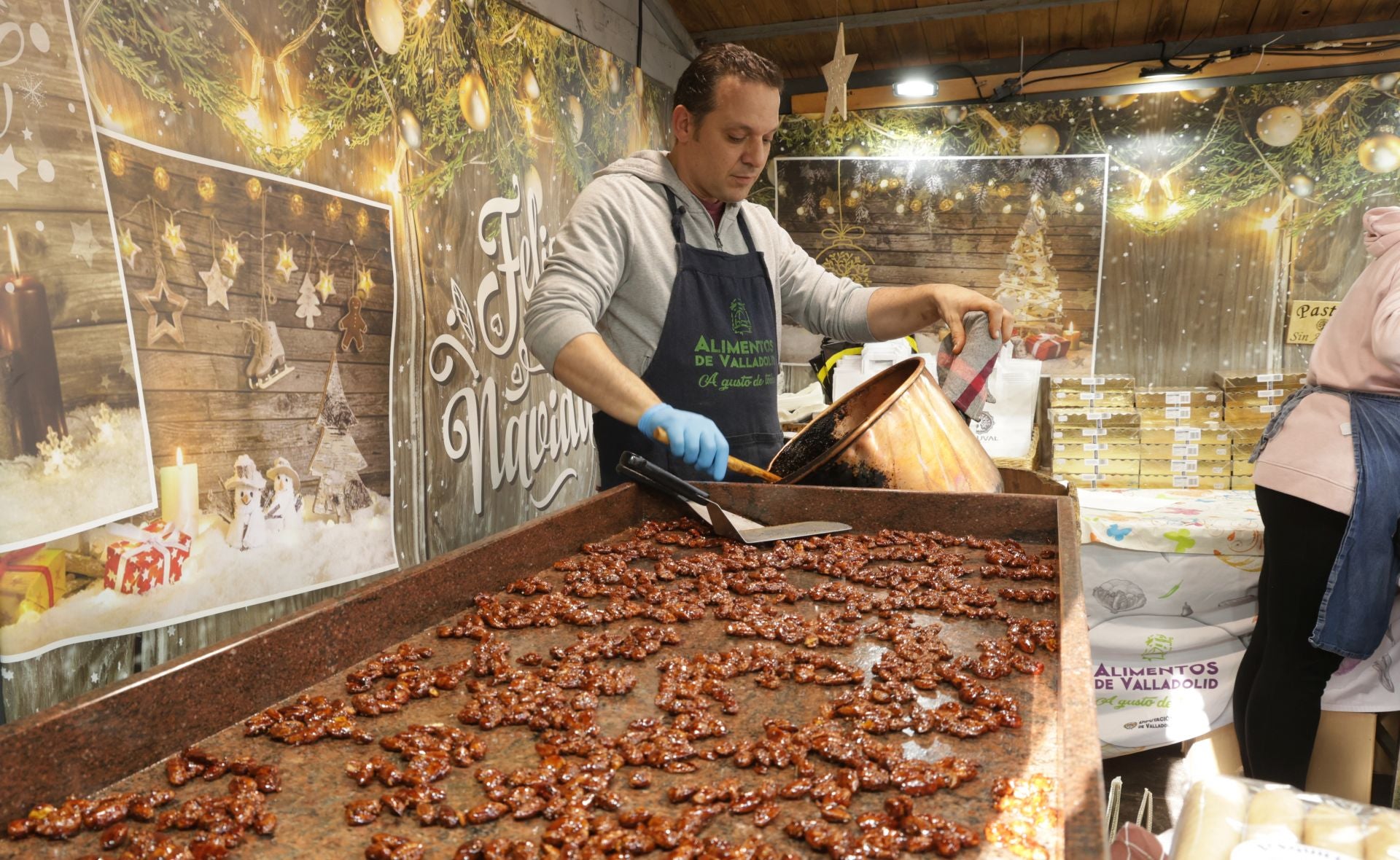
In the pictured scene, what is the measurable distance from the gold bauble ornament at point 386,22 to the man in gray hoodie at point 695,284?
28.8 inches

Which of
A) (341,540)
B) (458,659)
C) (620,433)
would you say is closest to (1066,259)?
(620,433)

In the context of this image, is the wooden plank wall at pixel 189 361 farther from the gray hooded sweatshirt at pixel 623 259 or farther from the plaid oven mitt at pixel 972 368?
the plaid oven mitt at pixel 972 368

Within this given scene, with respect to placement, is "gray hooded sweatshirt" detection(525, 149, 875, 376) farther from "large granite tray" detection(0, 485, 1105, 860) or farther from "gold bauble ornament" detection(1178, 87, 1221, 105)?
"gold bauble ornament" detection(1178, 87, 1221, 105)

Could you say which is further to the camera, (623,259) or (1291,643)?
(1291,643)

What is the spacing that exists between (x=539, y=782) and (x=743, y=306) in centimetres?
182

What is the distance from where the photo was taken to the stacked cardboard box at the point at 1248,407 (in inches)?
168

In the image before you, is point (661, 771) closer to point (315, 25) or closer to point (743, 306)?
point (743, 306)

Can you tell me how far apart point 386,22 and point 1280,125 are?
4.42 metres

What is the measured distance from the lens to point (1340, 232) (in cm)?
456

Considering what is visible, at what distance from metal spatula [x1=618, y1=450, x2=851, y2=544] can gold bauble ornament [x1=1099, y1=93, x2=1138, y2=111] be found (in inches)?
152

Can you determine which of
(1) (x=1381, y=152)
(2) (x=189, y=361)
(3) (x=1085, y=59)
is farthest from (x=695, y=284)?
(1) (x=1381, y=152)

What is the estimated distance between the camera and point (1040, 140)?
490cm

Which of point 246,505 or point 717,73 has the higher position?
point 717,73

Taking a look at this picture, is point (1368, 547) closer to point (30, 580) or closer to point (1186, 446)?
point (1186, 446)
